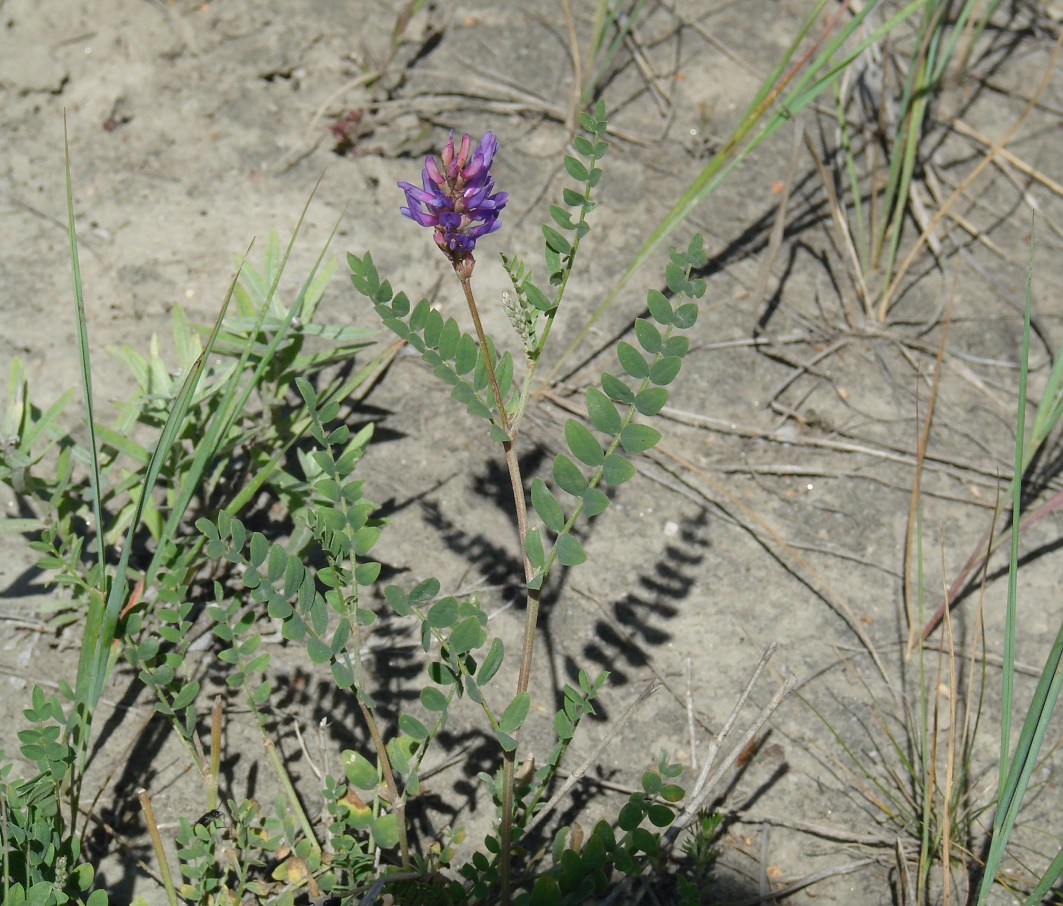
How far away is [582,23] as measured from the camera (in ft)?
10.2

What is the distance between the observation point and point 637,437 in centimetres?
124

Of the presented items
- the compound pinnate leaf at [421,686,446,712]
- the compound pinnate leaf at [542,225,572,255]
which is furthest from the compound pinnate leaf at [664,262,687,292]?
the compound pinnate leaf at [421,686,446,712]

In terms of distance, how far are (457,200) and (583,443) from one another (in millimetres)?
318

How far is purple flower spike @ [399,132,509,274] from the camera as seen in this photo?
1149mm

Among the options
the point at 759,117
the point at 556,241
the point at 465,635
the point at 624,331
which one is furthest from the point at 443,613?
the point at 759,117

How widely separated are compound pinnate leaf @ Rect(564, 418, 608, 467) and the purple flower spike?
0.73 feet

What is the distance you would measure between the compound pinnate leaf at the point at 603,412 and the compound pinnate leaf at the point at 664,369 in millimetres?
68

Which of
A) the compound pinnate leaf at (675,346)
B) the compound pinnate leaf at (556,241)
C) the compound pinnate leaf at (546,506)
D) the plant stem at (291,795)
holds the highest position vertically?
the compound pinnate leaf at (556,241)

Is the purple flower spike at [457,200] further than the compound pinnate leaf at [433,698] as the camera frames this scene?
No

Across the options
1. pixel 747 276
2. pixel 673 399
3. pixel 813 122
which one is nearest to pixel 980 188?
pixel 813 122

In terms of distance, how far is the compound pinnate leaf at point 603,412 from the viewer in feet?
4.09

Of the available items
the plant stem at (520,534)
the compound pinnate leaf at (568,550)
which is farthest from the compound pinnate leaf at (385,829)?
the compound pinnate leaf at (568,550)

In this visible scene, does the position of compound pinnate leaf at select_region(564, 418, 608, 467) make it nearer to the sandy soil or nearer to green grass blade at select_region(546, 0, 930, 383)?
the sandy soil

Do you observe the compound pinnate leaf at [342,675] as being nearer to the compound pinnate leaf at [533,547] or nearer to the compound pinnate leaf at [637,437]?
the compound pinnate leaf at [533,547]
